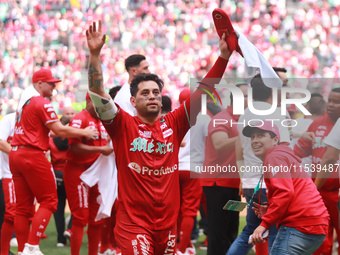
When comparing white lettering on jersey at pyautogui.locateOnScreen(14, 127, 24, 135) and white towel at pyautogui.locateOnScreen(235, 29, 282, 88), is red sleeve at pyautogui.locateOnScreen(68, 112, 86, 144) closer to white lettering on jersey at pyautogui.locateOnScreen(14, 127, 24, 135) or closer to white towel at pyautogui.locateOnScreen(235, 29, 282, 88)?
white lettering on jersey at pyautogui.locateOnScreen(14, 127, 24, 135)

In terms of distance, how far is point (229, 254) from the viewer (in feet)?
17.0

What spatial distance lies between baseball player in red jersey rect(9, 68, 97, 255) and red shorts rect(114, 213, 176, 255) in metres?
2.26

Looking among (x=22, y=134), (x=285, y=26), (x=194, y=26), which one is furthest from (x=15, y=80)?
(x=22, y=134)

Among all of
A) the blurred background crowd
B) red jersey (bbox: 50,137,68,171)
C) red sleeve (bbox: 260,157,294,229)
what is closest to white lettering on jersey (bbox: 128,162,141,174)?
red sleeve (bbox: 260,157,294,229)

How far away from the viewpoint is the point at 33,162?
5996 millimetres

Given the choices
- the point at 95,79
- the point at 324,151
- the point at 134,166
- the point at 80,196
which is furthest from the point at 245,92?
the point at 95,79

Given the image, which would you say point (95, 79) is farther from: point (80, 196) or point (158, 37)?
point (158, 37)

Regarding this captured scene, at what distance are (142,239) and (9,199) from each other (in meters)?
3.45

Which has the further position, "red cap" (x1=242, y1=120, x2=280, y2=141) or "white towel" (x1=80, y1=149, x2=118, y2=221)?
"white towel" (x1=80, y1=149, x2=118, y2=221)

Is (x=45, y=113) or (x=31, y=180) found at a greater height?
(x=45, y=113)

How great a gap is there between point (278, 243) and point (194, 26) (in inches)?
1009

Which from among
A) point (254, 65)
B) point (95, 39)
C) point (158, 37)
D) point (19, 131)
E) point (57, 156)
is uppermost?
point (158, 37)

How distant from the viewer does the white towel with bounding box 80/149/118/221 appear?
6.13m

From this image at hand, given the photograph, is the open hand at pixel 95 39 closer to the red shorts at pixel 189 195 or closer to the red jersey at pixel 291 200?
the red jersey at pixel 291 200
